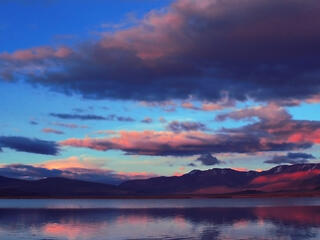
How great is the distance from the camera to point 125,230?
5719 cm

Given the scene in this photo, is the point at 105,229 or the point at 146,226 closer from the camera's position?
the point at 105,229

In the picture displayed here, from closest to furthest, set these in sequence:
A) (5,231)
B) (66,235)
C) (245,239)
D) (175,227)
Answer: (245,239), (66,235), (5,231), (175,227)

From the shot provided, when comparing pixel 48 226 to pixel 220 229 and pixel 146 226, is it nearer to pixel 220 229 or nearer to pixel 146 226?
pixel 146 226

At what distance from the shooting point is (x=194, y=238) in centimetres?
4794

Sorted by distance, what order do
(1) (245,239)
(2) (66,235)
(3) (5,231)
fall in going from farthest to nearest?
(3) (5,231) < (2) (66,235) < (1) (245,239)

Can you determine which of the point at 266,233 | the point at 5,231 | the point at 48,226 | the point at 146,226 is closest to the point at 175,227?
the point at 146,226

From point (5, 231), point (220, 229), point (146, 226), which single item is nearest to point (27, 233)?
point (5, 231)

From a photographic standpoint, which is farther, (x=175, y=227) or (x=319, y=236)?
(x=175, y=227)

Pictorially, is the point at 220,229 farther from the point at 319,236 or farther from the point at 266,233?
the point at 319,236

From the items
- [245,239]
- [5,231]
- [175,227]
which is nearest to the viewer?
[245,239]

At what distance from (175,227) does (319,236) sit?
60.1 ft

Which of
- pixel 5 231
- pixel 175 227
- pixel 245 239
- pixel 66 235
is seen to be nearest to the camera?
pixel 245 239

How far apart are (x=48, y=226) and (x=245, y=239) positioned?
2694 centimetres

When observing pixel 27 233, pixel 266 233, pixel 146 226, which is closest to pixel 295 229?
pixel 266 233
